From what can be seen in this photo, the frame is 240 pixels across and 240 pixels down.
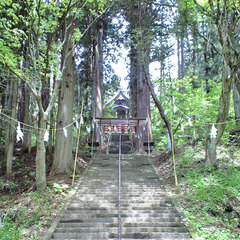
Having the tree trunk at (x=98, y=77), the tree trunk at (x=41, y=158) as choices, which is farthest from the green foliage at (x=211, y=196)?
the tree trunk at (x=98, y=77)

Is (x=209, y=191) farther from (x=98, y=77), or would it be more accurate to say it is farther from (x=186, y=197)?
(x=98, y=77)

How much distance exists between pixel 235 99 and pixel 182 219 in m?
6.43

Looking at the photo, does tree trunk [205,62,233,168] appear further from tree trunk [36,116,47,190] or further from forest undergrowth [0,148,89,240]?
tree trunk [36,116,47,190]

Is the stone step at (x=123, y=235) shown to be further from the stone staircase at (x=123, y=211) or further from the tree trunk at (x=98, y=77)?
the tree trunk at (x=98, y=77)

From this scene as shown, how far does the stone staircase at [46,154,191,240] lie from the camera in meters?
4.66

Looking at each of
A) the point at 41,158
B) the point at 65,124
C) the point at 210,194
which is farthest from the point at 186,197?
the point at 65,124

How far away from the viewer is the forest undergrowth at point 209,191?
4.63 meters

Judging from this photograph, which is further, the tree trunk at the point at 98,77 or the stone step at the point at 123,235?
the tree trunk at the point at 98,77

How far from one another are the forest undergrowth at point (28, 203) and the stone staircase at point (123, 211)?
34cm

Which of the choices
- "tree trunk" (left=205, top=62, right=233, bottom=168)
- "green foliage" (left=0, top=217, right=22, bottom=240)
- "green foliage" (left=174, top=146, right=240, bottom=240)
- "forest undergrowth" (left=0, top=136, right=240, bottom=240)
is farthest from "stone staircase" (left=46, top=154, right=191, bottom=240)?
"tree trunk" (left=205, top=62, right=233, bottom=168)

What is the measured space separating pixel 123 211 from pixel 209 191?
8.01 feet

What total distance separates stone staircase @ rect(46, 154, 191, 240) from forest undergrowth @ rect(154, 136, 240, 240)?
0.36 metres

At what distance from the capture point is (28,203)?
18.8 ft

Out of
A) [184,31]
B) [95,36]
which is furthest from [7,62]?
[95,36]
